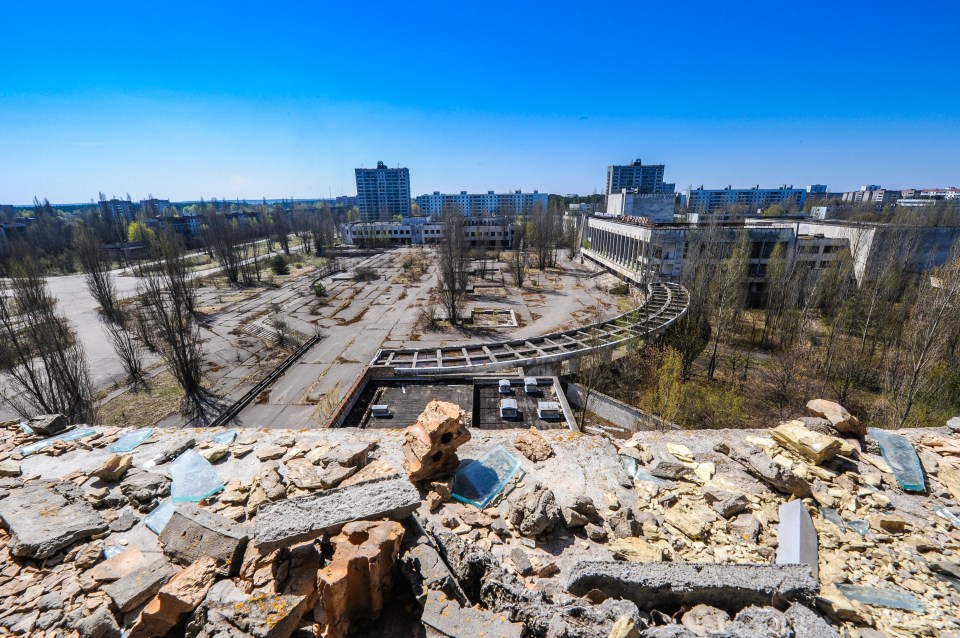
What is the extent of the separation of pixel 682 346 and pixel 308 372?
25.1 meters

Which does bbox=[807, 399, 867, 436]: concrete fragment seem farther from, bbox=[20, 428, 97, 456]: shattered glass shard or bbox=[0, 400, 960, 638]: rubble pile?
bbox=[20, 428, 97, 456]: shattered glass shard

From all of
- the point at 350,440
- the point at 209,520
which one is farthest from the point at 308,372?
the point at 209,520

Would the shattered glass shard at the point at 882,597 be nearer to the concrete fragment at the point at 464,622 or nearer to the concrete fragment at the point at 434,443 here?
the concrete fragment at the point at 464,622

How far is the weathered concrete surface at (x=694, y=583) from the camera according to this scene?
5031 millimetres

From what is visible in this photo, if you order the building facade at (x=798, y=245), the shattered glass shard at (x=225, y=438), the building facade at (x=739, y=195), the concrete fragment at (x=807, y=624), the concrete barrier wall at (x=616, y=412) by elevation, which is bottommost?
the concrete barrier wall at (x=616, y=412)

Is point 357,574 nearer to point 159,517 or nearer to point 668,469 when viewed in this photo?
point 159,517

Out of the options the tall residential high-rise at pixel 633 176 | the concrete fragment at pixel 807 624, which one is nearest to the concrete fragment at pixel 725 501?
the concrete fragment at pixel 807 624

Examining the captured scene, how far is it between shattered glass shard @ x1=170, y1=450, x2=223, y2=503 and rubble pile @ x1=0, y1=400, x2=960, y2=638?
1.6 inches

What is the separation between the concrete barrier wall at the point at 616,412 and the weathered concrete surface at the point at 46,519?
59.7ft

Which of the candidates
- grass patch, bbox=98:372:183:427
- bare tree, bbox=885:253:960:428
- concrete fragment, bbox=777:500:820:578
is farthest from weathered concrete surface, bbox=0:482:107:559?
bare tree, bbox=885:253:960:428

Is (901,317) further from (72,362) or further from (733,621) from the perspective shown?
(72,362)

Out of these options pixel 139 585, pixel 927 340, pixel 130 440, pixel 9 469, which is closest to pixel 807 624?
pixel 139 585

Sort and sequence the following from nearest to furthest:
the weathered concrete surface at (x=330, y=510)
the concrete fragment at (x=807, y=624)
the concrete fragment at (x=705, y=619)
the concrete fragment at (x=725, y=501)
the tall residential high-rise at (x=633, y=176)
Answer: the concrete fragment at (x=807, y=624)
the concrete fragment at (x=705, y=619)
the weathered concrete surface at (x=330, y=510)
the concrete fragment at (x=725, y=501)
the tall residential high-rise at (x=633, y=176)

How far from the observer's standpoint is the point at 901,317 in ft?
85.4
